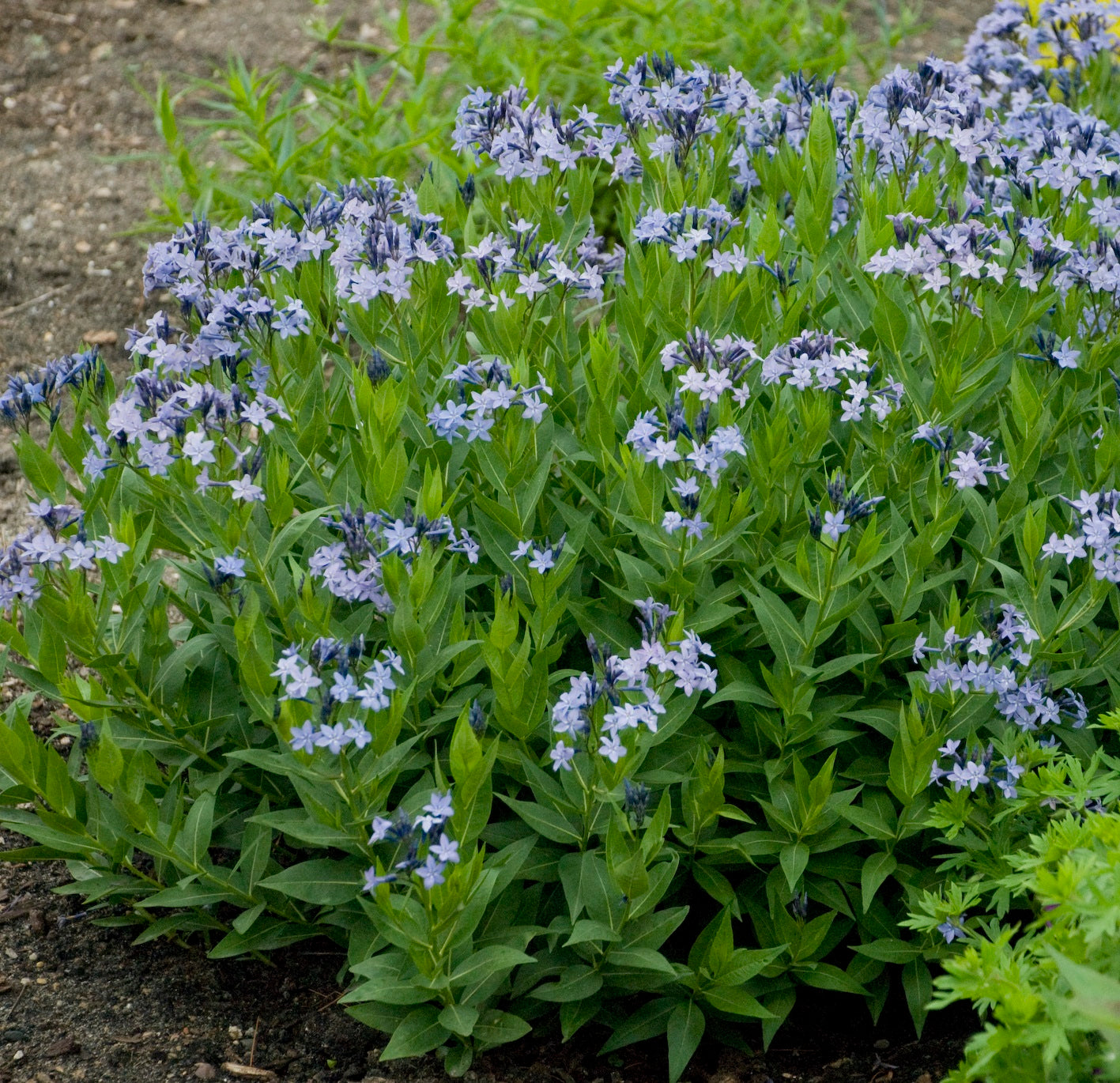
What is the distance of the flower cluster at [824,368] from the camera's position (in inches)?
122

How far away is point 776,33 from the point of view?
767 centimetres

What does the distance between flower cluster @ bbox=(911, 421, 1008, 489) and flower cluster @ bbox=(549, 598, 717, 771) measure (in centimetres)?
82

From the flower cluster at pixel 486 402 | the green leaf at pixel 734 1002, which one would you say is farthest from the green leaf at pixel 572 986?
the flower cluster at pixel 486 402

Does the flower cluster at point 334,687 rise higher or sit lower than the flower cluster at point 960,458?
lower

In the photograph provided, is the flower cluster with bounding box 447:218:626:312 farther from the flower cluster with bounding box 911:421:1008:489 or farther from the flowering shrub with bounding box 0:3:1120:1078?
the flower cluster with bounding box 911:421:1008:489

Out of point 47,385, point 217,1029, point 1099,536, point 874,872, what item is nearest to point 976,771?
point 874,872

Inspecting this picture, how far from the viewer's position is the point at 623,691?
9.45ft

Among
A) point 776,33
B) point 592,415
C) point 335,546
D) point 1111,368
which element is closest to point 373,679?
point 335,546

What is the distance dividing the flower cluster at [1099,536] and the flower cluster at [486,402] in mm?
1344

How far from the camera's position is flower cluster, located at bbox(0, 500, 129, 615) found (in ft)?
9.68

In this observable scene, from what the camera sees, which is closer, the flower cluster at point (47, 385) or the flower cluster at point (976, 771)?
the flower cluster at point (976, 771)

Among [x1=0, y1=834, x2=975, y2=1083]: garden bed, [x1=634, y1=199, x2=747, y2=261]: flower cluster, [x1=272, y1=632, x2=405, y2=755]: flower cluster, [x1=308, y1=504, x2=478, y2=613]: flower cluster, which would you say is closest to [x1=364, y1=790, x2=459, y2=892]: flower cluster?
[x1=272, y1=632, x2=405, y2=755]: flower cluster

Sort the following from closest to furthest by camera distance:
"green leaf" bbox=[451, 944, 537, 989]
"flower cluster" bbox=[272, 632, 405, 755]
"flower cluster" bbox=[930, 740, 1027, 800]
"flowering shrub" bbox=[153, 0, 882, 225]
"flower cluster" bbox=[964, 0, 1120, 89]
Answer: "flower cluster" bbox=[272, 632, 405, 755] < "green leaf" bbox=[451, 944, 537, 989] < "flower cluster" bbox=[930, 740, 1027, 800] < "flower cluster" bbox=[964, 0, 1120, 89] < "flowering shrub" bbox=[153, 0, 882, 225]

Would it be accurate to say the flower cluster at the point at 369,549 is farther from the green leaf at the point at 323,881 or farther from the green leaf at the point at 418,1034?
the green leaf at the point at 418,1034
